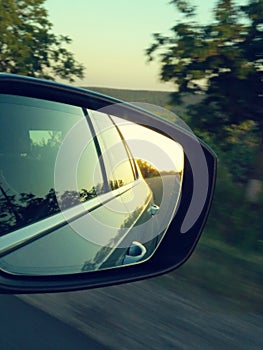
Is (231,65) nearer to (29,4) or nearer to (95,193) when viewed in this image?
(95,193)

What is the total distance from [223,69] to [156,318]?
5.54m

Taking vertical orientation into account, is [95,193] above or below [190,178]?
below

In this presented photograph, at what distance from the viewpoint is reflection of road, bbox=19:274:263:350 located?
3309mm

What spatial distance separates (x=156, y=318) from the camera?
3646 millimetres

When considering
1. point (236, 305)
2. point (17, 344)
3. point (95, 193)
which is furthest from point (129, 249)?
point (236, 305)

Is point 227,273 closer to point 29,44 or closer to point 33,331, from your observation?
point 33,331

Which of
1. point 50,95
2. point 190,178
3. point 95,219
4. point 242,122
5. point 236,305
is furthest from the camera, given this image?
point 242,122

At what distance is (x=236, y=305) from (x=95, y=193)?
180cm

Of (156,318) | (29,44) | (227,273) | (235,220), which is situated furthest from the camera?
(29,44)

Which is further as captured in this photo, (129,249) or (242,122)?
(242,122)

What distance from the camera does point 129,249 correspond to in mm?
2402

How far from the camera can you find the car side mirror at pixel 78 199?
2.06 meters

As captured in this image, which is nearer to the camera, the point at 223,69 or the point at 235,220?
the point at 235,220

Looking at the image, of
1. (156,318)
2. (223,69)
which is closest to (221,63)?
(223,69)
